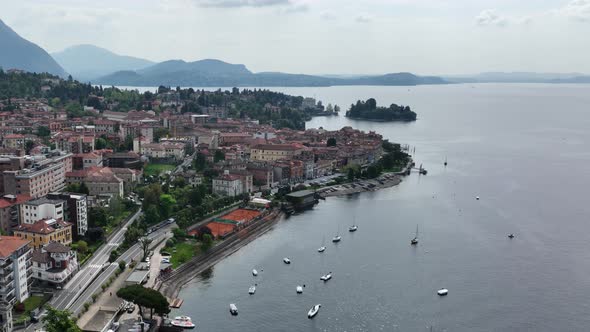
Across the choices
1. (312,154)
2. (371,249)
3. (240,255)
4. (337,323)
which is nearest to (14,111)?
(312,154)

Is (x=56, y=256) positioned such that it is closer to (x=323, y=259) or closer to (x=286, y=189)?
(x=323, y=259)

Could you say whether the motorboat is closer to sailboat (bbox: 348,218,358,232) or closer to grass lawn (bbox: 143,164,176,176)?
sailboat (bbox: 348,218,358,232)

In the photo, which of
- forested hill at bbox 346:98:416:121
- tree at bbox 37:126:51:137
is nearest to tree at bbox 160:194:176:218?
tree at bbox 37:126:51:137

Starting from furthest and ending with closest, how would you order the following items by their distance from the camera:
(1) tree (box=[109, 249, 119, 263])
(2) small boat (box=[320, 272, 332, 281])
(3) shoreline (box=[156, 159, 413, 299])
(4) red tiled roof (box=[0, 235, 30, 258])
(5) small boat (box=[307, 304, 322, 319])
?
(2) small boat (box=[320, 272, 332, 281])
(1) tree (box=[109, 249, 119, 263])
(3) shoreline (box=[156, 159, 413, 299])
(5) small boat (box=[307, 304, 322, 319])
(4) red tiled roof (box=[0, 235, 30, 258])

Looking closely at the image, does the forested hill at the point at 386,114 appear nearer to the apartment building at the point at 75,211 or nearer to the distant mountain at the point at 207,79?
the apartment building at the point at 75,211

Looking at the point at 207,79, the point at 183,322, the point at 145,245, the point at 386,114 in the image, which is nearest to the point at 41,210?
the point at 145,245

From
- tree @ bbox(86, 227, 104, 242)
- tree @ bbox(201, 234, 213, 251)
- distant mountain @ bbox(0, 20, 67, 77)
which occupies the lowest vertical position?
tree @ bbox(201, 234, 213, 251)
